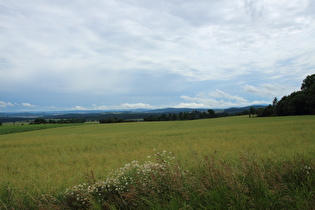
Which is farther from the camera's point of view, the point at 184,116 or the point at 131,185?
the point at 184,116

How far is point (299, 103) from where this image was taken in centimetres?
6425

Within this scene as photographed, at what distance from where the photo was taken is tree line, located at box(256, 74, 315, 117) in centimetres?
5922

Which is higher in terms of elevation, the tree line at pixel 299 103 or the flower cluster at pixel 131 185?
the tree line at pixel 299 103

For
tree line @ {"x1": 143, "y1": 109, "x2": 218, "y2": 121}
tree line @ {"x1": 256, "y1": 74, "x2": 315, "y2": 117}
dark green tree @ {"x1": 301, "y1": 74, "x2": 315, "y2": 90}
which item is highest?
dark green tree @ {"x1": 301, "y1": 74, "x2": 315, "y2": 90}

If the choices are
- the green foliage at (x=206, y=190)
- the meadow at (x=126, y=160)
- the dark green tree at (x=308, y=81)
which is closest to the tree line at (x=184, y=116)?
the dark green tree at (x=308, y=81)

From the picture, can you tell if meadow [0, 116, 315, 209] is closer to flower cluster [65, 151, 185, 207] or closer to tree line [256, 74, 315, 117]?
flower cluster [65, 151, 185, 207]

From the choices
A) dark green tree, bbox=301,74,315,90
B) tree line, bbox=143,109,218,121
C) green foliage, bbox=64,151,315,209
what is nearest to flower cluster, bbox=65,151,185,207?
green foliage, bbox=64,151,315,209

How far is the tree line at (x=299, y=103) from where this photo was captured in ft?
194

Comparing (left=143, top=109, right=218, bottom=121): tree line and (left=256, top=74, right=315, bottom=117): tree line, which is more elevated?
(left=256, top=74, right=315, bottom=117): tree line

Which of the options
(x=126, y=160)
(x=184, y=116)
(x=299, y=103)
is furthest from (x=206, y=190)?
(x=184, y=116)

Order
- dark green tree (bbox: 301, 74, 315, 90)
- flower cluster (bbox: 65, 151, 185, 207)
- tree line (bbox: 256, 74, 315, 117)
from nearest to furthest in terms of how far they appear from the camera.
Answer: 1. flower cluster (bbox: 65, 151, 185, 207)
2. tree line (bbox: 256, 74, 315, 117)
3. dark green tree (bbox: 301, 74, 315, 90)

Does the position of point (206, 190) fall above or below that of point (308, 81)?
below

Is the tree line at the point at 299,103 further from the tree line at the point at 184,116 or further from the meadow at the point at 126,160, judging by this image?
the meadow at the point at 126,160

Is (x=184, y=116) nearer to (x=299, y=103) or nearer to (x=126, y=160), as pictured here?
(x=299, y=103)
